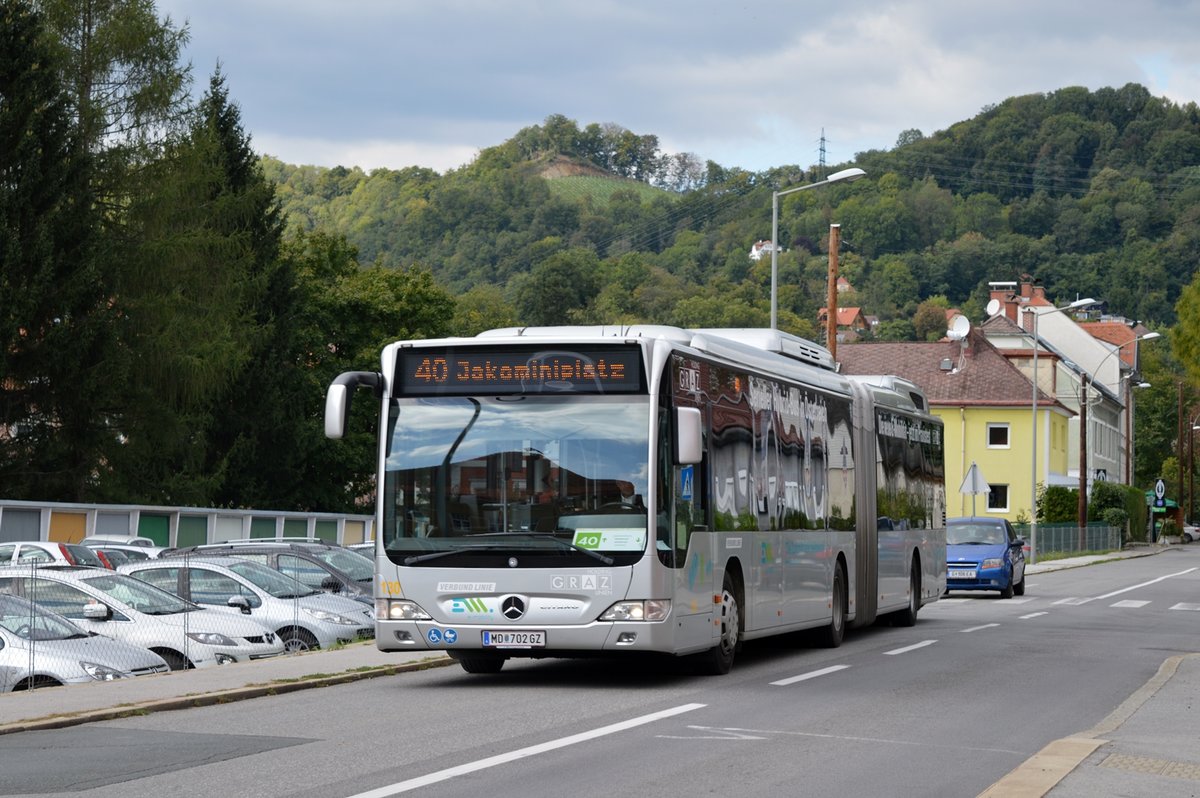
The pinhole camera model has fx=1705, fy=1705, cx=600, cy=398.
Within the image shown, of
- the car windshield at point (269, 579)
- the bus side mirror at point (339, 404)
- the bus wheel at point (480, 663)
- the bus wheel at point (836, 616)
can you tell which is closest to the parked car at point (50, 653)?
the bus wheel at point (480, 663)

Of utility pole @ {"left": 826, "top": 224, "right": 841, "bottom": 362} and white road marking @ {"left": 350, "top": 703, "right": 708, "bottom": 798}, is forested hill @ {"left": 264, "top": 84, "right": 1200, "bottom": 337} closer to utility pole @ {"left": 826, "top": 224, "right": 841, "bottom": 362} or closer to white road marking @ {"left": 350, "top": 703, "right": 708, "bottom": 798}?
utility pole @ {"left": 826, "top": 224, "right": 841, "bottom": 362}

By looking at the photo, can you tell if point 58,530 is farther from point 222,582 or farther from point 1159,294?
point 1159,294

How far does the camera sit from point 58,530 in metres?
35.6

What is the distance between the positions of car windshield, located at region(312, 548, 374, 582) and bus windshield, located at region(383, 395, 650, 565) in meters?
9.98

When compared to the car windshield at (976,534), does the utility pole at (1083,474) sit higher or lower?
higher

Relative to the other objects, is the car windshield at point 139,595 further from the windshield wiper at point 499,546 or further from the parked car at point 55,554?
the parked car at point 55,554

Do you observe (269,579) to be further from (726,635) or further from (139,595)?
(726,635)

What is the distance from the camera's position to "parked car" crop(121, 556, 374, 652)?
20656mm

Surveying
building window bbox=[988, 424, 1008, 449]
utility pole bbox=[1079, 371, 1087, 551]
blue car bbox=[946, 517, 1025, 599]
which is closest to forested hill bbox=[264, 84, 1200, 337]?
building window bbox=[988, 424, 1008, 449]

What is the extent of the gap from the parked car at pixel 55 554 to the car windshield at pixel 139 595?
6918 millimetres

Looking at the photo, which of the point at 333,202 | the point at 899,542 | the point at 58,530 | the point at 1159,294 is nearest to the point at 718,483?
the point at 899,542

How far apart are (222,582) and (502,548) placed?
7612 mm

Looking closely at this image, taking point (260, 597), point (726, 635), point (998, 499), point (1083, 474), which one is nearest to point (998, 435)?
point (998, 499)

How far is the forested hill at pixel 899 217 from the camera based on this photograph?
153125mm
